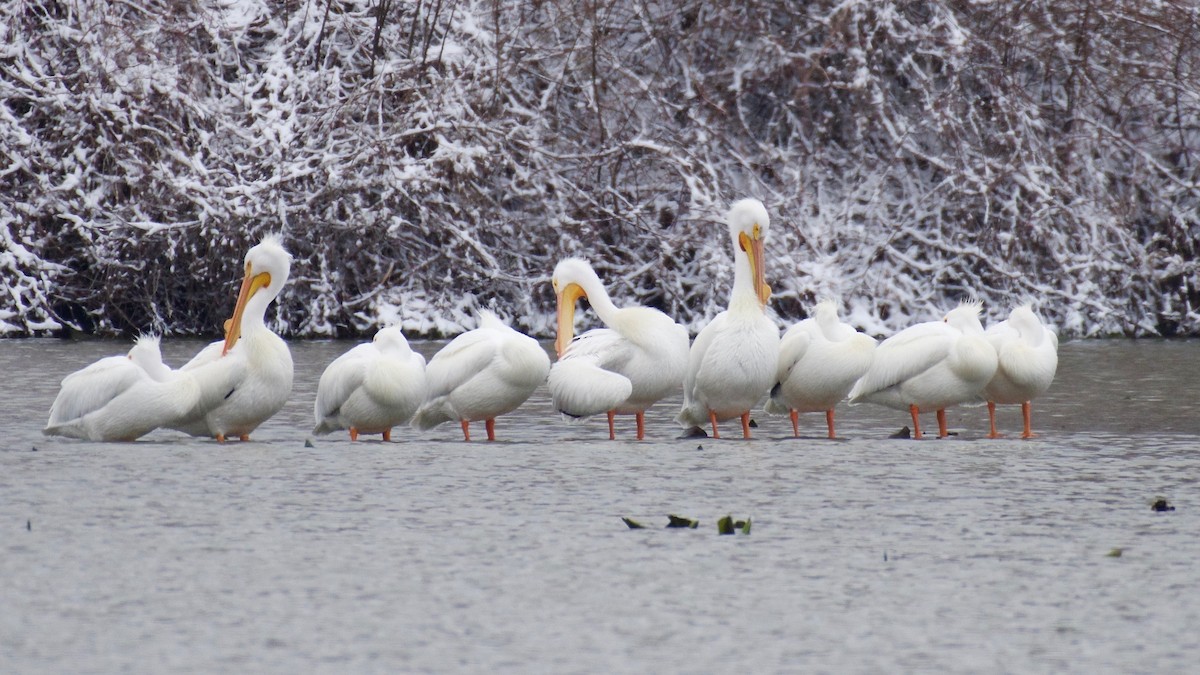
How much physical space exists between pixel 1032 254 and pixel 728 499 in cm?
1098

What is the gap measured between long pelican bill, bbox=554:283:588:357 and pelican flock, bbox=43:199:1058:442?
1.69 ft

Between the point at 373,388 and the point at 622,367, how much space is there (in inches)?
52.5

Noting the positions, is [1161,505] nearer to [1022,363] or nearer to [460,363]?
[1022,363]

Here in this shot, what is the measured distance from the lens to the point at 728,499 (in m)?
6.29

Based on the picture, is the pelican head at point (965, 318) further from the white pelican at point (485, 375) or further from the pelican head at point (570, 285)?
the white pelican at point (485, 375)

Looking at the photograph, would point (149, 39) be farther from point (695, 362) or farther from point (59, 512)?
point (59, 512)

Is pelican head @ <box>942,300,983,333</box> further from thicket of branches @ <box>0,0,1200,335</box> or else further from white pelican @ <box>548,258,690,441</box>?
thicket of branches @ <box>0,0,1200,335</box>

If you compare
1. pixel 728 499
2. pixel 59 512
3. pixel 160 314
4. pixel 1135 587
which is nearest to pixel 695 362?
pixel 728 499

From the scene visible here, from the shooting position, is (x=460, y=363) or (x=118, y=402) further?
(x=460, y=363)

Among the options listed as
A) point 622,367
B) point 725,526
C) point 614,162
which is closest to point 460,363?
point 622,367

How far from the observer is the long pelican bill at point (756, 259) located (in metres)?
9.30

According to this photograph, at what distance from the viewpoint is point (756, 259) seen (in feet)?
30.9

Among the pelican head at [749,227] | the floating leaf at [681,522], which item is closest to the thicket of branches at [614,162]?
the pelican head at [749,227]

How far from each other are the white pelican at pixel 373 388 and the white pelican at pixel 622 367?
74 centimetres
